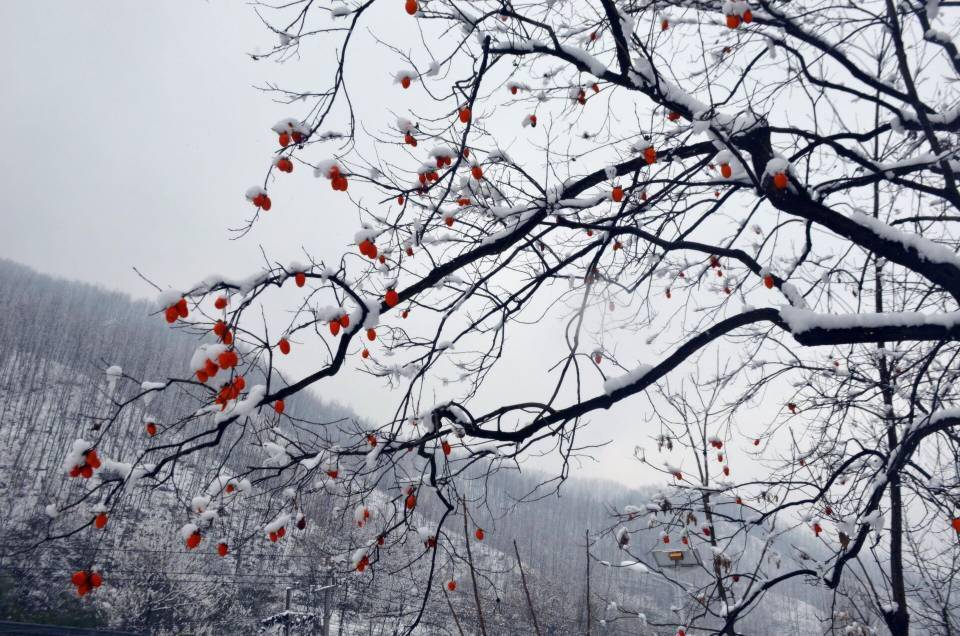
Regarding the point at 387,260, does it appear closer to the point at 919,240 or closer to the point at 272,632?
the point at 919,240

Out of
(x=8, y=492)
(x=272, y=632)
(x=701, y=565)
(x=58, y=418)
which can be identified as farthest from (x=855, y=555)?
(x=58, y=418)

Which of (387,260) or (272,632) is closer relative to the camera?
(387,260)

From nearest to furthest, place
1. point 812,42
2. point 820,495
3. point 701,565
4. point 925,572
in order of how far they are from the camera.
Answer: point 820,495 < point 812,42 < point 701,565 < point 925,572

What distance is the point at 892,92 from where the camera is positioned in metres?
3.40

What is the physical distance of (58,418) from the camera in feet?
145

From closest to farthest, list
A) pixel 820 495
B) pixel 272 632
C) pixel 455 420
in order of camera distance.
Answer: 1. pixel 455 420
2. pixel 820 495
3. pixel 272 632

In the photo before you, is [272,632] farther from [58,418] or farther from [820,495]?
[58,418]

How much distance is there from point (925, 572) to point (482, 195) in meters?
5.01

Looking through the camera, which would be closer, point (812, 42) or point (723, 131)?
point (723, 131)

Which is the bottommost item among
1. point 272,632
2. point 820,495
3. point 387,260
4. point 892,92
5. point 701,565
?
A: point 272,632

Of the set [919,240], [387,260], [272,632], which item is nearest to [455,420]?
[387,260]

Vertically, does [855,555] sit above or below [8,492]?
above

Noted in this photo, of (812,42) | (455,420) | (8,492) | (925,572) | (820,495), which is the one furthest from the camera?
(8,492)

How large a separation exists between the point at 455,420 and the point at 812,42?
377 cm
